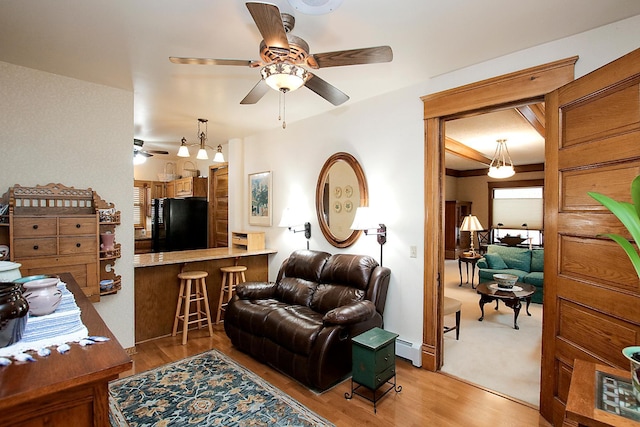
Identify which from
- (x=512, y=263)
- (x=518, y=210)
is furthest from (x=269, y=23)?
(x=518, y=210)

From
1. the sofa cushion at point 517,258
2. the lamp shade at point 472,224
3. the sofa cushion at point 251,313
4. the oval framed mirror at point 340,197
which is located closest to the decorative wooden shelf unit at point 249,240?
the oval framed mirror at point 340,197

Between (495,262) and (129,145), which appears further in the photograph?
(495,262)

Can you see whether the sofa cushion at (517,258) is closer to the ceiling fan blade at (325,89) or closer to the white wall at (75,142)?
the ceiling fan blade at (325,89)

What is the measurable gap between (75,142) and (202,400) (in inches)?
103

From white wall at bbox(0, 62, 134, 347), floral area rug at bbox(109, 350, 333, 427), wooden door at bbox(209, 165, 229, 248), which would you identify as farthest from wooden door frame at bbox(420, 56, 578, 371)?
wooden door at bbox(209, 165, 229, 248)

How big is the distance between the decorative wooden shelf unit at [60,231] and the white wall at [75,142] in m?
0.16

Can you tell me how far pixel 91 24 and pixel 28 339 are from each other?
204 centimetres

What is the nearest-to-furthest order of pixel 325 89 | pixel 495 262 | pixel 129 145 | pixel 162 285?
pixel 325 89 < pixel 129 145 < pixel 162 285 < pixel 495 262

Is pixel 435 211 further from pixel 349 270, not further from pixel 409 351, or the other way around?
pixel 409 351

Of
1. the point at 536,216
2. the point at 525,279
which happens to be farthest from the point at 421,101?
the point at 536,216

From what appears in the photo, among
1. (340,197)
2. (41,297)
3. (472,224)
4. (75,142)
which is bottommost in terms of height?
(41,297)

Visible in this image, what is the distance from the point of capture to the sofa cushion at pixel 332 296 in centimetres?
311

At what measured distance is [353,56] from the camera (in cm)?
189

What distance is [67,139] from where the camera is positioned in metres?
3.00
